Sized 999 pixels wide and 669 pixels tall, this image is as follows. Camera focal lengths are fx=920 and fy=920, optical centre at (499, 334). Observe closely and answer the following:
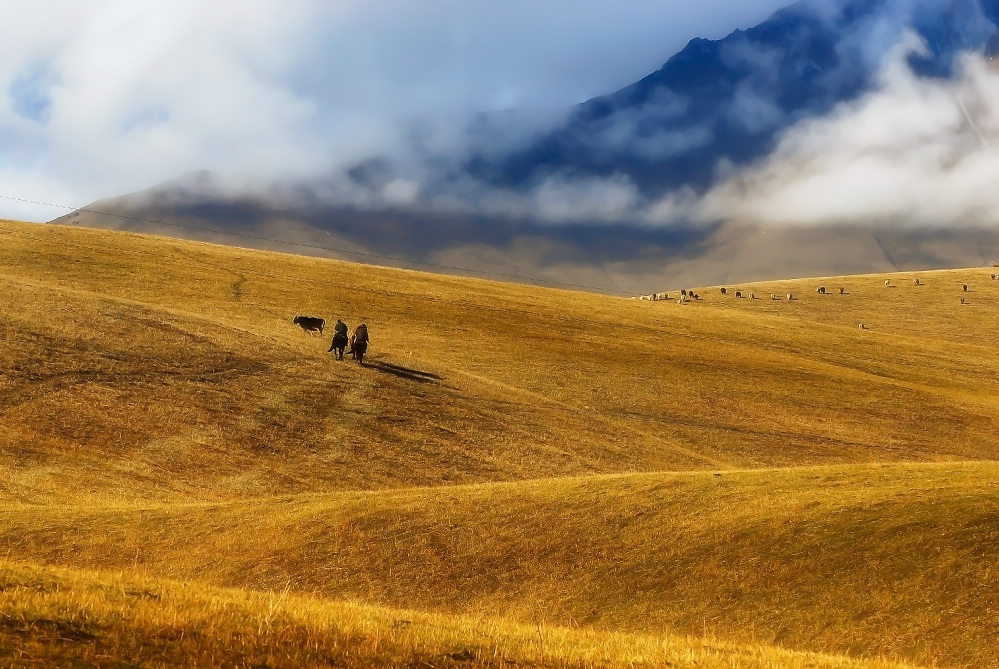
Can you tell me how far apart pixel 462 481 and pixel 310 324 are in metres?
28.1

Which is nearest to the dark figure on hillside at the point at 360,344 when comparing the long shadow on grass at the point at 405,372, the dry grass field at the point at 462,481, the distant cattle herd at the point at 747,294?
the long shadow on grass at the point at 405,372

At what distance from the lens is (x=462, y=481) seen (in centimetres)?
3941

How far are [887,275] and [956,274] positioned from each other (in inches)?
397

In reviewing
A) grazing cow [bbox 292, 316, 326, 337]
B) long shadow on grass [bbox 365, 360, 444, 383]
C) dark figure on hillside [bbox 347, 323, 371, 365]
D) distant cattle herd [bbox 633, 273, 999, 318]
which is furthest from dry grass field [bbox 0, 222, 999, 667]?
distant cattle herd [bbox 633, 273, 999, 318]

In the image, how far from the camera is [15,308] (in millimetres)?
53219

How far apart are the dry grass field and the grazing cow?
2.14 metres

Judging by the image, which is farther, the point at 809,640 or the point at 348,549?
the point at 348,549

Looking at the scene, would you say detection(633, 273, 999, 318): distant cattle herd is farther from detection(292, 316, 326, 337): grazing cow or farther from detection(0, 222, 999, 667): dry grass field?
detection(292, 316, 326, 337): grazing cow

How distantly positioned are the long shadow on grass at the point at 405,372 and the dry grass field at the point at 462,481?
0.58m

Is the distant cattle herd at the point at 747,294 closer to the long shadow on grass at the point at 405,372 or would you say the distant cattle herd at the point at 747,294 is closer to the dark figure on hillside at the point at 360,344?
the long shadow on grass at the point at 405,372

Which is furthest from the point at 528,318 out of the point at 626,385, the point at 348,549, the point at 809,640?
the point at 809,640

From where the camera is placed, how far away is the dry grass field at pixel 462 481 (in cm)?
1377

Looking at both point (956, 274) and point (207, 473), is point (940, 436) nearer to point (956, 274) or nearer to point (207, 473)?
point (207, 473)

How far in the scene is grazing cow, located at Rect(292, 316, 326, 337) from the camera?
6388 centimetres
